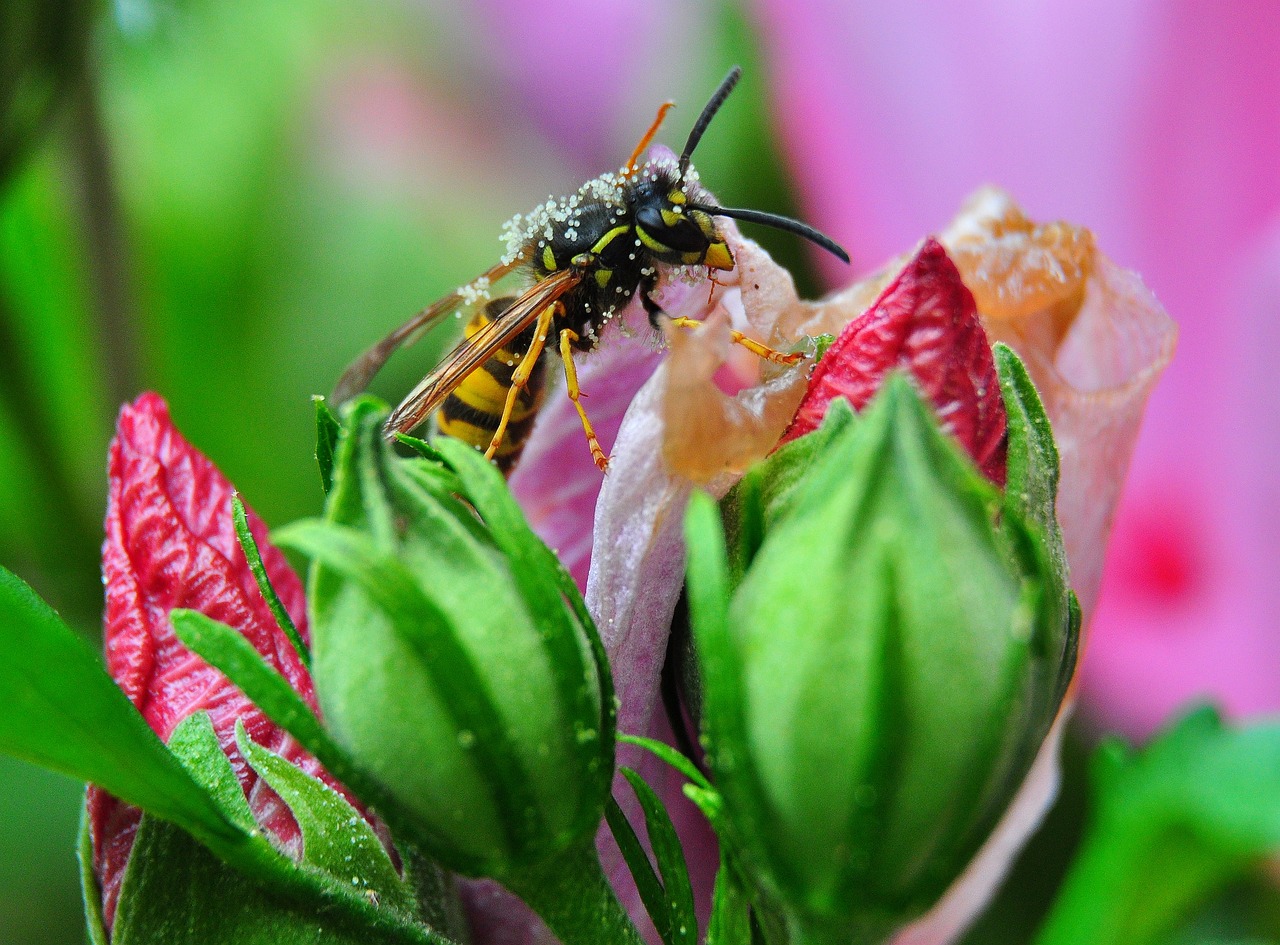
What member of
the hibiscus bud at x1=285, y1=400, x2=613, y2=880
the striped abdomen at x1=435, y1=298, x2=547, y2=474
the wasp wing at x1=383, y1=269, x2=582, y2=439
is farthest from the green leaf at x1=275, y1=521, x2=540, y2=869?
the striped abdomen at x1=435, y1=298, x2=547, y2=474

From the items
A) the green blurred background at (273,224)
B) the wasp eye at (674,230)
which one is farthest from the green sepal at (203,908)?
the green blurred background at (273,224)

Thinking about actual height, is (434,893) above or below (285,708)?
below

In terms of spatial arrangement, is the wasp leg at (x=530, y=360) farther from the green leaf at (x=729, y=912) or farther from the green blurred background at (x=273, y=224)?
the green blurred background at (x=273, y=224)

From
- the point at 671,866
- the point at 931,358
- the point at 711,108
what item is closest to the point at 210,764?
the point at 671,866

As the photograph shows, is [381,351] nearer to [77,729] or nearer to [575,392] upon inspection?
[575,392]

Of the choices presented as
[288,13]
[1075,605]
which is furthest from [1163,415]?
[288,13]
